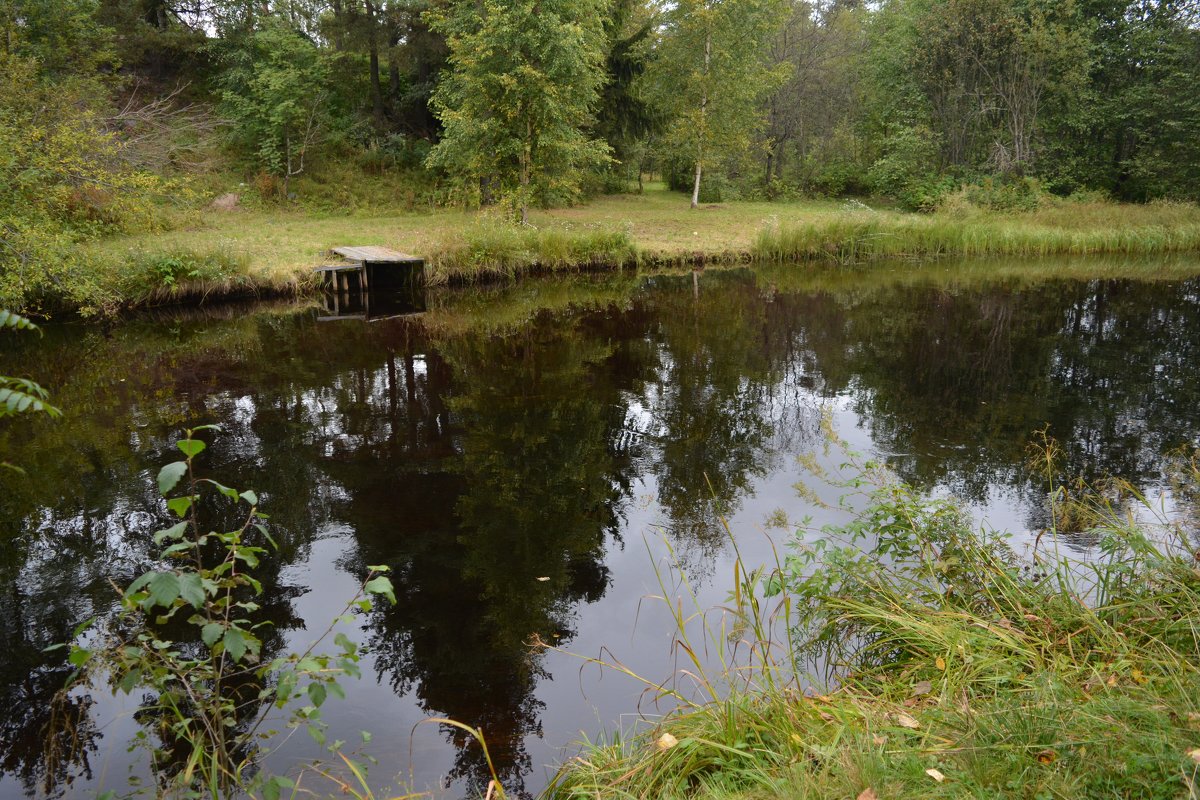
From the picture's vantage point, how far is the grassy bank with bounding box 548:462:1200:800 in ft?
7.69

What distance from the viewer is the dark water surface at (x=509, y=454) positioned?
410 cm

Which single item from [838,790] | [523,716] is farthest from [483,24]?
[838,790]

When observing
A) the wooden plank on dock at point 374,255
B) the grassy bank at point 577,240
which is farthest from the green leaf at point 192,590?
the wooden plank on dock at point 374,255

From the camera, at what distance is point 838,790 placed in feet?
7.68

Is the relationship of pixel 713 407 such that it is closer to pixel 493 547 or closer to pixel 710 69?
pixel 493 547

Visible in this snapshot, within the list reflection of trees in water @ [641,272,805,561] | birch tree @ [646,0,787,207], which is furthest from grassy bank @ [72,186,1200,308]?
reflection of trees in water @ [641,272,805,561]

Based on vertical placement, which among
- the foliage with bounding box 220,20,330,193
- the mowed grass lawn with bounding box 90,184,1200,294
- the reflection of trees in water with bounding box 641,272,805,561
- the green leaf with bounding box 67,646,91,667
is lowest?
the reflection of trees in water with bounding box 641,272,805,561

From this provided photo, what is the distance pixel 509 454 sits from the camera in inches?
290

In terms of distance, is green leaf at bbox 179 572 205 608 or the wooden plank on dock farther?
the wooden plank on dock

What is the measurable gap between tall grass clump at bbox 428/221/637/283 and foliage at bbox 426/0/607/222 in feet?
6.89

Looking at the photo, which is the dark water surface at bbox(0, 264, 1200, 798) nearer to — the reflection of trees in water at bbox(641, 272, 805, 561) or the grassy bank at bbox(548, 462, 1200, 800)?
the reflection of trees in water at bbox(641, 272, 805, 561)

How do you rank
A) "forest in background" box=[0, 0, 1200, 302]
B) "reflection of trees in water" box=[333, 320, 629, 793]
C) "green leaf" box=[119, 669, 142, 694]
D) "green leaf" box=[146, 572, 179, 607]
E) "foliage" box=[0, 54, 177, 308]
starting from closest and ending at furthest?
1. "green leaf" box=[146, 572, 179, 607]
2. "green leaf" box=[119, 669, 142, 694]
3. "reflection of trees in water" box=[333, 320, 629, 793]
4. "foliage" box=[0, 54, 177, 308]
5. "forest in background" box=[0, 0, 1200, 302]

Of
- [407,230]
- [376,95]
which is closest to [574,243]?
[407,230]

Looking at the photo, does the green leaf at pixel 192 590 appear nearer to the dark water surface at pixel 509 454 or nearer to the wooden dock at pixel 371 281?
the dark water surface at pixel 509 454
